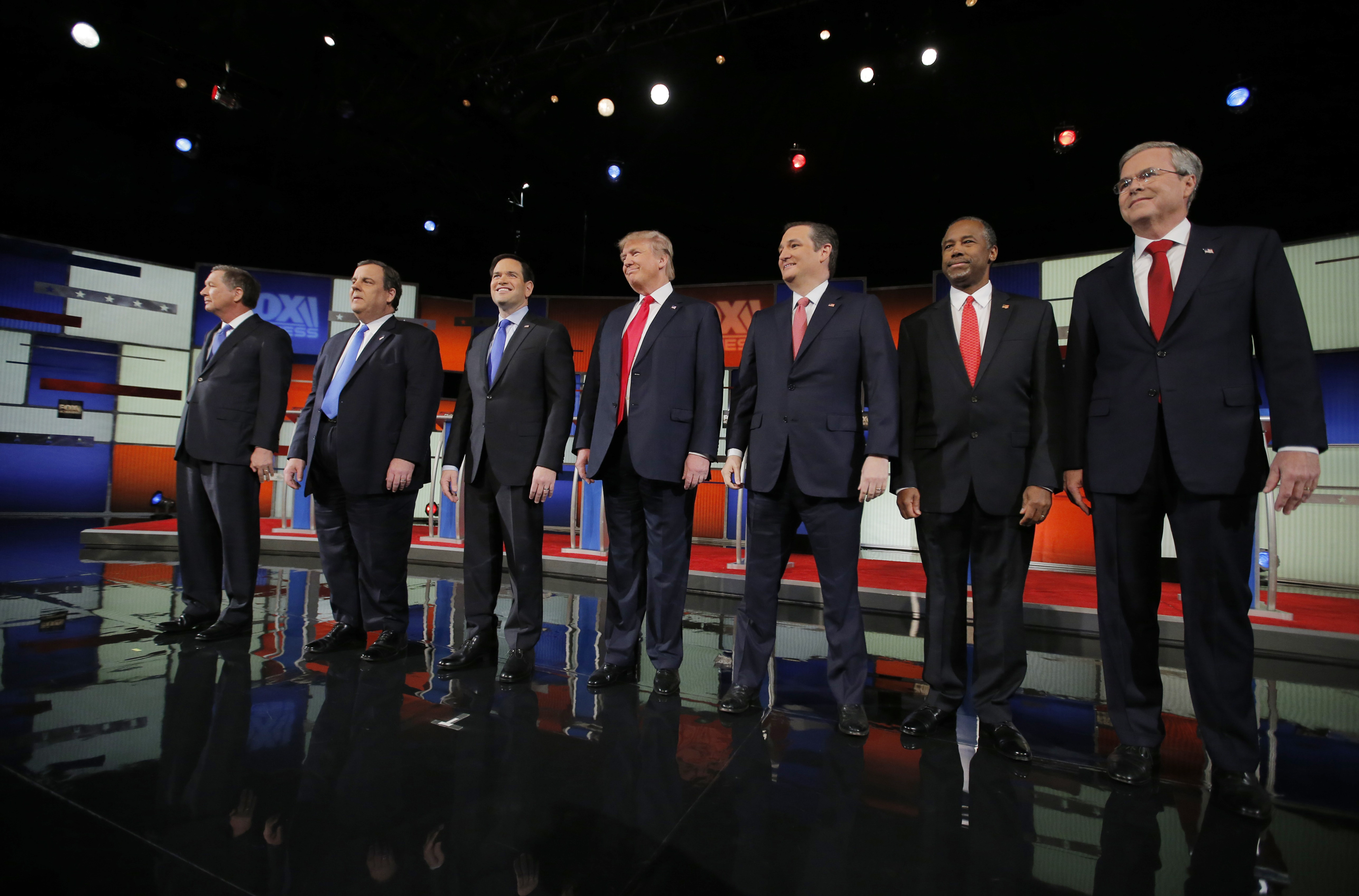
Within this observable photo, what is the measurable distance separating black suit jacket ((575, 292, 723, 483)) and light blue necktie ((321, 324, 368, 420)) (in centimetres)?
118

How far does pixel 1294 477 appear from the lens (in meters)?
1.49

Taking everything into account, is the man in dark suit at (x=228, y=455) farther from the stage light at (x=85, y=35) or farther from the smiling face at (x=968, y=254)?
the stage light at (x=85, y=35)

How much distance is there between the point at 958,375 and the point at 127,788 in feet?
8.02

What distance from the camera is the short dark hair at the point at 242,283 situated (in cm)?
288

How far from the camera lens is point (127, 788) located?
1365mm

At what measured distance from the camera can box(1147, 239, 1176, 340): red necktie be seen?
1657 millimetres

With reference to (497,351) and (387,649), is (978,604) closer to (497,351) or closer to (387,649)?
(497,351)

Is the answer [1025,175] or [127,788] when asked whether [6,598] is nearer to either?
[127,788]

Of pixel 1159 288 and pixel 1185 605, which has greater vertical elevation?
pixel 1159 288

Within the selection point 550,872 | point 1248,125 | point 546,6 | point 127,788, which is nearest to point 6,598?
point 127,788

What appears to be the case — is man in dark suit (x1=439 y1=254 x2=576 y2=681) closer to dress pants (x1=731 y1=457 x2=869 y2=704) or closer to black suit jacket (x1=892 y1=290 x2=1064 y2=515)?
dress pants (x1=731 y1=457 x2=869 y2=704)

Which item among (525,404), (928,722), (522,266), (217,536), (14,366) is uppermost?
(14,366)

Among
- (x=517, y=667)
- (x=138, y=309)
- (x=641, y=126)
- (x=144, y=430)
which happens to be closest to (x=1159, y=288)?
(x=517, y=667)

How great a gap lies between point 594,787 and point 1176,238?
7.02ft
